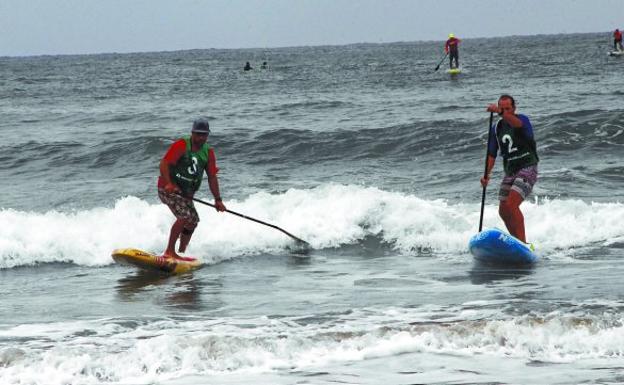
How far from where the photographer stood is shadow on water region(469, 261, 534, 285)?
9.58 metres

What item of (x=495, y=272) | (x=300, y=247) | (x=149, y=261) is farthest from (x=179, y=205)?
(x=495, y=272)

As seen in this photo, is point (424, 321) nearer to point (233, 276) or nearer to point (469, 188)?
point (233, 276)

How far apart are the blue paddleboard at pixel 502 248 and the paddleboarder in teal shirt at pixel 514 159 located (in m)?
0.16

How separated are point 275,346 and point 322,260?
161 inches

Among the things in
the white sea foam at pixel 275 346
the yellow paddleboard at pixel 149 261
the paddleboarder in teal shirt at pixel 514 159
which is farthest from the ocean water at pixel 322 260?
the paddleboarder in teal shirt at pixel 514 159

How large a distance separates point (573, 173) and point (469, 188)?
1872 millimetres

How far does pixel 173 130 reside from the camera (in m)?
24.9

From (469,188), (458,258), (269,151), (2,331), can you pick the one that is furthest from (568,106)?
(2,331)

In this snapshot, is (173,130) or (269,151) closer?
(269,151)

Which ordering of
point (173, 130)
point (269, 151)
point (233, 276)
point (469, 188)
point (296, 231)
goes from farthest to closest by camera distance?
point (173, 130) < point (269, 151) < point (469, 188) < point (296, 231) < point (233, 276)

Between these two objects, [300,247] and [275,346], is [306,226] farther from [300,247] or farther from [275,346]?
[275,346]

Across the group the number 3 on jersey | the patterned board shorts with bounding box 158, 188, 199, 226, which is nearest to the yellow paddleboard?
the patterned board shorts with bounding box 158, 188, 199, 226

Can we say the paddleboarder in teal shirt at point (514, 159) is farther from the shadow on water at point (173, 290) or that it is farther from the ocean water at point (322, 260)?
the shadow on water at point (173, 290)

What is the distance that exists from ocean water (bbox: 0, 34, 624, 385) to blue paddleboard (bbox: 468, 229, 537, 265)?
215mm
